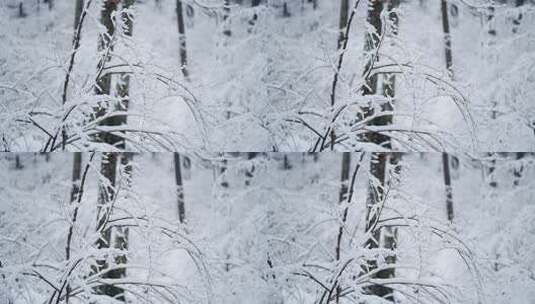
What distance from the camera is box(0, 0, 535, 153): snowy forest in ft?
8.25

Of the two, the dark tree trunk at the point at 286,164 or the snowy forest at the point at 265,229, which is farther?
the dark tree trunk at the point at 286,164

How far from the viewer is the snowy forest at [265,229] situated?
8.24 ft

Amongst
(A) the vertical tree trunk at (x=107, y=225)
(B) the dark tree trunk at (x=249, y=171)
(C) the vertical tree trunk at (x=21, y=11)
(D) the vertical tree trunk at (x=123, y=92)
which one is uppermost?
(C) the vertical tree trunk at (x=21, y=11)

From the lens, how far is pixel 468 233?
2.56 meters

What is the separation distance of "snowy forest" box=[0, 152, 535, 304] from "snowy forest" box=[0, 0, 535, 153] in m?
0.08

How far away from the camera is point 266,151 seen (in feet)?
8.55

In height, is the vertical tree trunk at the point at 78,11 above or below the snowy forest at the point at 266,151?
above

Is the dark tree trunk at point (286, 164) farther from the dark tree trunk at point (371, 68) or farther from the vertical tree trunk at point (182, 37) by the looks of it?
the vertical tree trunk at point (182, 37)

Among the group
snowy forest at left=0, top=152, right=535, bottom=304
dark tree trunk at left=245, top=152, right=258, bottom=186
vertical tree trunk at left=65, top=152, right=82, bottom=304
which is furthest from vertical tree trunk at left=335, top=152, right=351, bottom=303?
vertical tree trunk at left=65, top=152, right=82, bottom=304

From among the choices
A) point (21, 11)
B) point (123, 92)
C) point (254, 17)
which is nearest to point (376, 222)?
point (254, 17)

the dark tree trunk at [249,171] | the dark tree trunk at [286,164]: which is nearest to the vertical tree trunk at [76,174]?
the dark tree trunk at [249,171]

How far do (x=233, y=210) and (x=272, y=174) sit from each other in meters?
0.19

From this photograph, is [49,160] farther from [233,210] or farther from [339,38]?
[339,38]

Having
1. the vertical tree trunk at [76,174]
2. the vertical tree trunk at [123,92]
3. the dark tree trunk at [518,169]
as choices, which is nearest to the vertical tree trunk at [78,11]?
the vertical tree trunk at [123,92]
